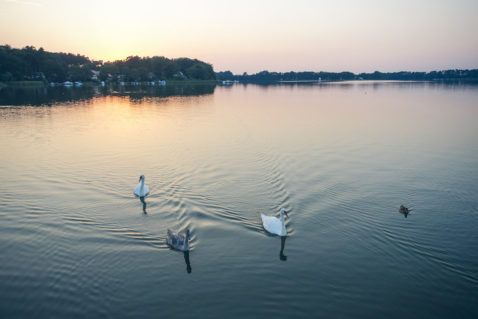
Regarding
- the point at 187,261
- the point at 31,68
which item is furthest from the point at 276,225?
the point at 31,68

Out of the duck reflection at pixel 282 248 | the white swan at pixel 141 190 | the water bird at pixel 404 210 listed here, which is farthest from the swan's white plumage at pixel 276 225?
the white swan at pixel 141 190

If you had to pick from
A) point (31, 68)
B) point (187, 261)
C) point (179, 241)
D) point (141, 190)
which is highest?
point (31, 68)

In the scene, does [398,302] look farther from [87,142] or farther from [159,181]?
[87,142]

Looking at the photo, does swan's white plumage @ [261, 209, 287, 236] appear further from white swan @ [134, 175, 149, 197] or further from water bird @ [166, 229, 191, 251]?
white swan @ [134, 175, 149, 197]

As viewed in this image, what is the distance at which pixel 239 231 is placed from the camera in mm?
13766

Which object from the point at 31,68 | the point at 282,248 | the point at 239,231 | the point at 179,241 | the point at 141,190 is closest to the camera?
the point at 179,241

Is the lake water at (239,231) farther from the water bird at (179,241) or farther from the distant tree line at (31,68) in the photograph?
the distant tree line at (31,68)

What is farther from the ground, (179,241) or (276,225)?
(276,225)

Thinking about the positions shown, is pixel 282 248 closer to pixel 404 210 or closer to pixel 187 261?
pixel 187 261

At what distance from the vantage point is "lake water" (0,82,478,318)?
972cm

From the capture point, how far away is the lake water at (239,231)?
972 centimetres

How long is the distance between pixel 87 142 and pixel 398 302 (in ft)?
103

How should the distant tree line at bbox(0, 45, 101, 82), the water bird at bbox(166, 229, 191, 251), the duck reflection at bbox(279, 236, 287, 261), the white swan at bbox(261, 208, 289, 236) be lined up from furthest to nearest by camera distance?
the distant tree line at bbox(0, 45, 101, 82) < the white swan at bbox(261, 208, 289, 236) < the water bird at bbox(166, 229, 191, 251) < the duck reflection at bbox(279, 236, 287, 261)

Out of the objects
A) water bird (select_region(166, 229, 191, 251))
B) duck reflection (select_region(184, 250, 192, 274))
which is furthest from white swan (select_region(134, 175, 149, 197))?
duck reflection (select_region(184, 250, 192, 274))
